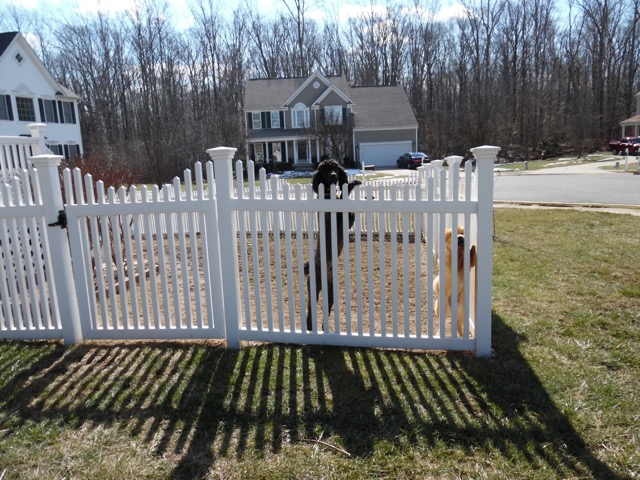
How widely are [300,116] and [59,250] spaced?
36055 mm

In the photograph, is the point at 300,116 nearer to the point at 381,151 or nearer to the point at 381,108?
the point at 381,108

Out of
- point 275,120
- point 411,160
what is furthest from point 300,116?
point 411,160

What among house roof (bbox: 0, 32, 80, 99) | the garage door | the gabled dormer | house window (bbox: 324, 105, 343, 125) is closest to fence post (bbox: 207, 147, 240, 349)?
house roof (bbox: 0, 32, 80, 99)

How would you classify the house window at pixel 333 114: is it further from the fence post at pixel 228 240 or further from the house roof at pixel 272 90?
the fence post at pixel 228 240

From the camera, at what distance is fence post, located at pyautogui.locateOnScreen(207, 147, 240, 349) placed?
12.9ft

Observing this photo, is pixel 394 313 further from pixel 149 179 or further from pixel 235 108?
pixel 235 108

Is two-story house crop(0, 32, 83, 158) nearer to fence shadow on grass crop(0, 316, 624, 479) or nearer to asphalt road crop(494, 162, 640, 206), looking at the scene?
asphalt road crop(494, 162, 640, 206)

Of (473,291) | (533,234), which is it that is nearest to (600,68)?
(533,234)

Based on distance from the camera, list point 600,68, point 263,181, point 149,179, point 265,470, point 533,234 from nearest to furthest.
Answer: point 265,470 < point 263,181 < point 533,234 < point 149,179 < point 600,68

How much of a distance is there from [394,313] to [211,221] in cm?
166

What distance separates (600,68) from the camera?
48.7 meters

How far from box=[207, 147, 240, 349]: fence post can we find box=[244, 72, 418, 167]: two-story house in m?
33.6

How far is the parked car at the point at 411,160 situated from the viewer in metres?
33.7

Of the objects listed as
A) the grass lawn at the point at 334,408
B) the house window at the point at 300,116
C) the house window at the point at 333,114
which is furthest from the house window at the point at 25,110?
the grass lawn at the point at 334,408
